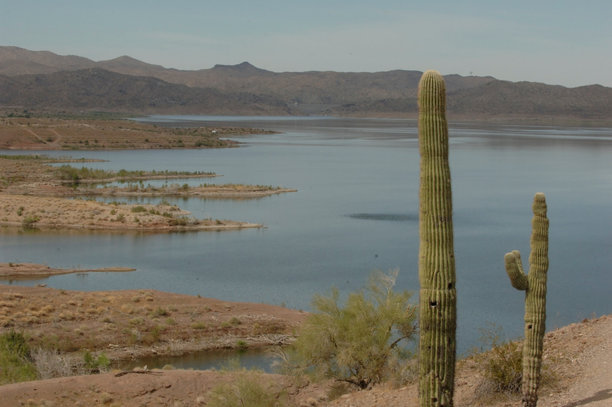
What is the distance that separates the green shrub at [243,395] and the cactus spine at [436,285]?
5.19m

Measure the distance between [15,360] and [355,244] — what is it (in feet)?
78.4

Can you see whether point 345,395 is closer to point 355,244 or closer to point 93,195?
point 355,244

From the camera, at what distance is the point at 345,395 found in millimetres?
15070

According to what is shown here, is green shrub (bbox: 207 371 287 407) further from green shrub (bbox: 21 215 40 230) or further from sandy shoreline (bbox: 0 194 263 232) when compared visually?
green shrub (bbox: 21 215 40 230)

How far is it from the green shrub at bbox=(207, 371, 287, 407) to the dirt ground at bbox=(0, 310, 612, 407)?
0.75m

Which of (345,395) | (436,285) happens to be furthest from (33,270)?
(436,285)

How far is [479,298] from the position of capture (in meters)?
27.8

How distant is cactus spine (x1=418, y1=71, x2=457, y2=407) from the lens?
997 centimetres

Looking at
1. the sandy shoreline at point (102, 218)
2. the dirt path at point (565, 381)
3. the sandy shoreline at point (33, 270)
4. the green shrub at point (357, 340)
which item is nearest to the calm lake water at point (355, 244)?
the sandy shoreline at point (33, 270)

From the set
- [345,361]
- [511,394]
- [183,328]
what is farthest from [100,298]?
[511,394]

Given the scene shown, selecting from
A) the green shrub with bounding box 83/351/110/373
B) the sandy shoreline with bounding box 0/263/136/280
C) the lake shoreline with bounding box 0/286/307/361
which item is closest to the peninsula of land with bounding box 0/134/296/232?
the sandy shoreline with bounding box 0/263/136/280

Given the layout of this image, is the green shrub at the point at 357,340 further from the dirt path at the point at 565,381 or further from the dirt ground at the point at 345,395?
the dirt path at the point at 565,381

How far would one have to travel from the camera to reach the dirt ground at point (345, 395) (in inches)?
483

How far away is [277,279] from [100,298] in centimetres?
836
